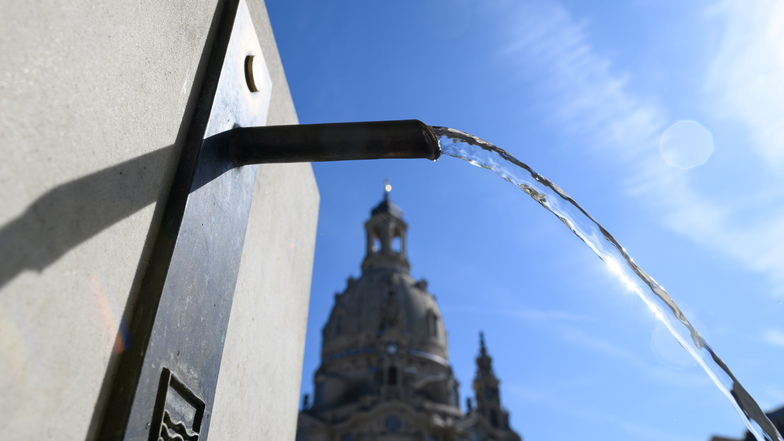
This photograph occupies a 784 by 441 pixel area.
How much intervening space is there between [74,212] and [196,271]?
0.36m

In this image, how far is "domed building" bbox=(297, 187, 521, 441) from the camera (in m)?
35.6

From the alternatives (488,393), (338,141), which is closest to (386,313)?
(488,393)

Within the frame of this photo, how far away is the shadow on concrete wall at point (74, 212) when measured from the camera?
2.62 ft

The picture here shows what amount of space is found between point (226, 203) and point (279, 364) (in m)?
0.77

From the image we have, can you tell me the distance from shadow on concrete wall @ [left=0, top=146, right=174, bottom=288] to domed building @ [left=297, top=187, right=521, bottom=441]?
36.2 metres

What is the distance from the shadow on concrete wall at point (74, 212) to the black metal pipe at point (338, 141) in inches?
12.7

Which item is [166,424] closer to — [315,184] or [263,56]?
[263,56]

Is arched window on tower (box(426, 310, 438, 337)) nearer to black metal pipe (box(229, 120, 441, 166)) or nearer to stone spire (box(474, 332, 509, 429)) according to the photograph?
stone spire (box(474, 332, 509, 429))

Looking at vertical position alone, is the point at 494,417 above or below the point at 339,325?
below

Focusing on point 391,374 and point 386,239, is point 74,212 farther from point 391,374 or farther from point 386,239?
point 386,239

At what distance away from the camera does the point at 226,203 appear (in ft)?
4.71

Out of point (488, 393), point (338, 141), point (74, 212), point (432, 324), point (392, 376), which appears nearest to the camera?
point (74, 212)

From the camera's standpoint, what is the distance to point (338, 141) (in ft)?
4.75

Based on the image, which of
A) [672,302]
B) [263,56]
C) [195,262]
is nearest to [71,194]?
[195,262]
